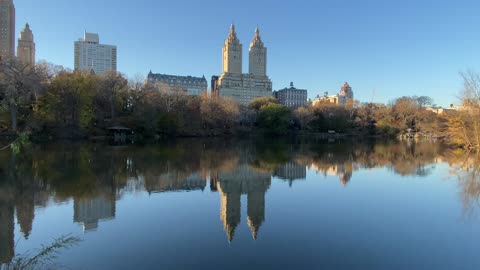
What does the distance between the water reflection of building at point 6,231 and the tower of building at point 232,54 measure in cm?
12635

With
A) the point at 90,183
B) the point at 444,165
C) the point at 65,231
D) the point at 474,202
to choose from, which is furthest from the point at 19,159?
the point at 444,165

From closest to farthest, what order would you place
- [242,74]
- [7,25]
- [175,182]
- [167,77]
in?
1. [175,182]
2. [7,25]
3. [167,77]
4. [242,74]

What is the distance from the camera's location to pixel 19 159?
1838cm

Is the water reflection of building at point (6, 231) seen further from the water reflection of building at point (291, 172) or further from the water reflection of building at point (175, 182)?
the water reflection of building at point (291, 172)

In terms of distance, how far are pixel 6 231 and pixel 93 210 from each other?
222cm

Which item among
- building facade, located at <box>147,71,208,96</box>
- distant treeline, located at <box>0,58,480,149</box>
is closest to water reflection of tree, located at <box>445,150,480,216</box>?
distant treeline, located at <box>0,58,480,149</box>

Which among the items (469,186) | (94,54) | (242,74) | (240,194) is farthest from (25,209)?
(94,54)

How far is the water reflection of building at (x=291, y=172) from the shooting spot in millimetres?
15516

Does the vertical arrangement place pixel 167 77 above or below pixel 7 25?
below

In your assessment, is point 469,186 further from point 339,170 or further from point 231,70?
point 231,70

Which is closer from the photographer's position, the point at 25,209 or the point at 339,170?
the point at 25,209

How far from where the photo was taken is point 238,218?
8.95 m

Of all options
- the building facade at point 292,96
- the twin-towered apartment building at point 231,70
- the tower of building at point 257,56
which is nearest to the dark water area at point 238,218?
the twin-towered apartment building at point 231,70

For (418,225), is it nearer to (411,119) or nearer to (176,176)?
(176,176)
